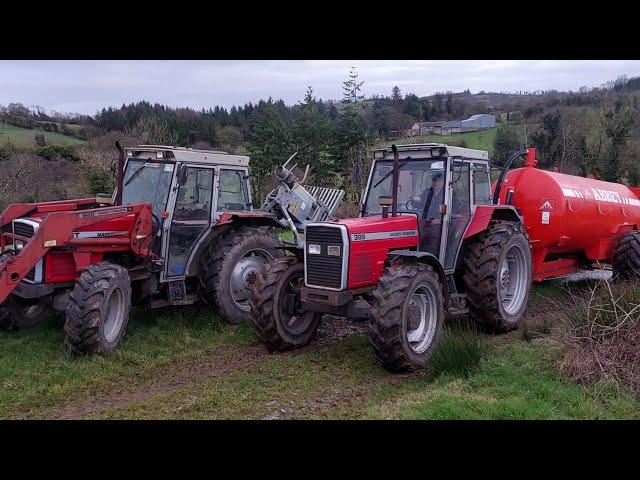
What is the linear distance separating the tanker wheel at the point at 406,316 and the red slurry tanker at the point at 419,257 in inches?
0.5

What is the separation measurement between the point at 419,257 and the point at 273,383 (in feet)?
6.94

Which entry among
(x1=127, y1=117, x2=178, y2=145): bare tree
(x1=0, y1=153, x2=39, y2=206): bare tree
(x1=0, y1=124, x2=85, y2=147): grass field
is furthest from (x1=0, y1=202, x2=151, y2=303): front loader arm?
(x1=0, y1=124, x2=85, y2=147): grass field

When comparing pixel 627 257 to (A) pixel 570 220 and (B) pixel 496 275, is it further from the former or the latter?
(B) pixel 496 275

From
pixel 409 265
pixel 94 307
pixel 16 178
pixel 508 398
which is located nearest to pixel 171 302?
pixel 94 307

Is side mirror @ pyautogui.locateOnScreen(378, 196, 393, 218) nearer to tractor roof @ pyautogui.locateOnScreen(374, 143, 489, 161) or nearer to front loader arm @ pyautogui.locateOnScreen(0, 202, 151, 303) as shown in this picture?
tractor roof @ pyautogui.locateOnScreen(374, 143, 489, 161)

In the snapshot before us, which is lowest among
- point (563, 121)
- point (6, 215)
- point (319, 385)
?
point (319, 385)

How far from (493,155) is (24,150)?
21585 millimetres

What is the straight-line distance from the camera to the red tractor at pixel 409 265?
6375 millimetres

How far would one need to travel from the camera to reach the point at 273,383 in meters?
6.18

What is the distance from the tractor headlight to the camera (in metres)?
6.80

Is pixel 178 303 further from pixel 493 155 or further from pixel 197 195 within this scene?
pixel 493 155

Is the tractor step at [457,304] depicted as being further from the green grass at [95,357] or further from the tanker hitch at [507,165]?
the green grass at [95,357]

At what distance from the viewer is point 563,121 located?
30.7m
